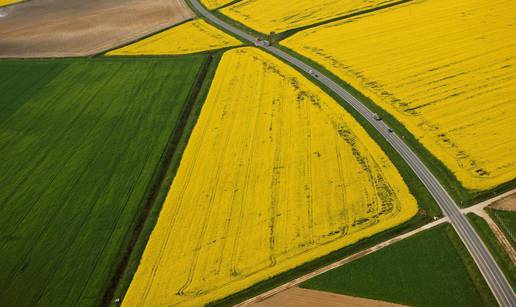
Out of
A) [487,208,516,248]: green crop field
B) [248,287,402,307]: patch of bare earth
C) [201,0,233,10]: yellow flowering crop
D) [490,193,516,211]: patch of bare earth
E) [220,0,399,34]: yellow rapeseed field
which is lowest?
[248,287,402,307]: patch of bare earth

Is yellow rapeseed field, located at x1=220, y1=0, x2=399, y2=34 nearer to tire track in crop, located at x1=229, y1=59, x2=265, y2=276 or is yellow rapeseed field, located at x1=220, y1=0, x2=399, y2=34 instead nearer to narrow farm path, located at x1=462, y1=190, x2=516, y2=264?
tire track in crop, located at x1=229, y1=59, x2=265, y2=276

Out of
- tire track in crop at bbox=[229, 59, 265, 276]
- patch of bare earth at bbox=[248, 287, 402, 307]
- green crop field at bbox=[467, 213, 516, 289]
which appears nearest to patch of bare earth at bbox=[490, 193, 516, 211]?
green crop field at bbox=[467, 213, 516, 289]

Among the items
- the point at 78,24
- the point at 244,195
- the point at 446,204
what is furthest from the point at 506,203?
the point at 78,24

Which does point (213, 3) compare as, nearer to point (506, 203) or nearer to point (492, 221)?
point (506, 203)

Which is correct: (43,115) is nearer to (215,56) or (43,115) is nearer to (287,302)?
(215,56)

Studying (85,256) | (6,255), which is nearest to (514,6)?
(85,256)
